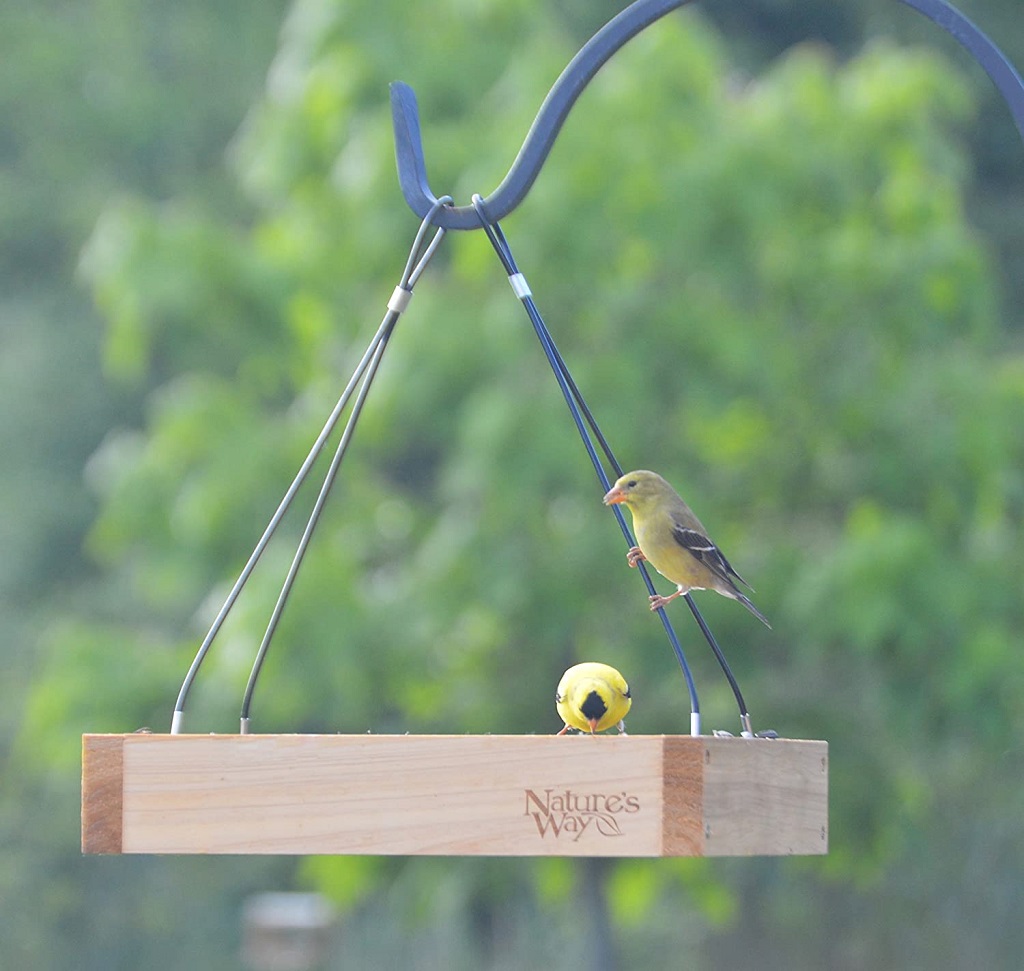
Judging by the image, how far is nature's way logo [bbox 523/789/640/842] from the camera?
9.27 ft

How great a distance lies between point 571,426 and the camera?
7555mm

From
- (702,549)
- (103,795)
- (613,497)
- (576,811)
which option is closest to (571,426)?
(702,549)

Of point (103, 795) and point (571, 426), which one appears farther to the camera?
point (571, 426)

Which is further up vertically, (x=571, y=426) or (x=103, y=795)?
(x=571, y=426)

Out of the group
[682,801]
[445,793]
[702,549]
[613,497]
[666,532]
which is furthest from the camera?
[702,549]

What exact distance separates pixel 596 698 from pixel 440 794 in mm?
346

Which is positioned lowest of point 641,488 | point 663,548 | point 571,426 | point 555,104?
point 663,548

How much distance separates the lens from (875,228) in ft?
28.2

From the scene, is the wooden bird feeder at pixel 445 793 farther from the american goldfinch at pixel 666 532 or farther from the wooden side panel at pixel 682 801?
the american goldfinch at pixel 666 532

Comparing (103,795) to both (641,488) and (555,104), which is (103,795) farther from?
(555,104)

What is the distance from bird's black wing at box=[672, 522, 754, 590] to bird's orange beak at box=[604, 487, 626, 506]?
0.22 meters

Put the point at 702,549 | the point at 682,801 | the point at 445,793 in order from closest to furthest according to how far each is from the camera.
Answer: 1. the point at 682,801
2. the point at 445,793
3. the point at 702,549

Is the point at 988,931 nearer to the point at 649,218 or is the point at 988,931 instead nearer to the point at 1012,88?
the point at 649,218

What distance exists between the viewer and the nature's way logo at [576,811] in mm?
2824
